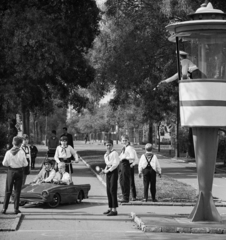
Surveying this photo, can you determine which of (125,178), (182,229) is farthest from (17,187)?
(182,229)

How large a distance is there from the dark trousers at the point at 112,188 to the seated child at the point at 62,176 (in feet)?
8.70

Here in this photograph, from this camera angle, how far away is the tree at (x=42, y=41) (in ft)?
91.2

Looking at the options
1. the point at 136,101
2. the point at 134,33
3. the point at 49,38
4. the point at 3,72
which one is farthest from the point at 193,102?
the point at 136,101

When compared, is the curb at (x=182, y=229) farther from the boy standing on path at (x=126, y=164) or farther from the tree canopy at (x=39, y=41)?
the tree canopy at (x=39, y=41)

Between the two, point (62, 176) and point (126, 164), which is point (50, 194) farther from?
point (126, 164)

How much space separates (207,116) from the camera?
1411cm

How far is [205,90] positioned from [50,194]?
5.34m

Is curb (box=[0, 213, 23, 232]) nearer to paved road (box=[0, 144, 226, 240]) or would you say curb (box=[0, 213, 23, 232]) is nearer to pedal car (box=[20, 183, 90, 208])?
paved road (box=[0, 144, 226, 240])

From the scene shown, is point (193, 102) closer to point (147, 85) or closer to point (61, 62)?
point (61, 62)

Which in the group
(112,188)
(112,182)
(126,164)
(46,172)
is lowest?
(112,188)

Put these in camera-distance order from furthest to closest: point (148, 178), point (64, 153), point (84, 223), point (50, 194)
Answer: point (64, 153)
point (148, 178)
point (50, 194)
point (84, 223)

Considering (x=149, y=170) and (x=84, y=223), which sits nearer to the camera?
(x=84, y=223)

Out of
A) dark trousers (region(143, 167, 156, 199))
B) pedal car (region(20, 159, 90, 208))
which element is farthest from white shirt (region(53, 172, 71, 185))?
dark trousers (region(143, 167, 156, 199))

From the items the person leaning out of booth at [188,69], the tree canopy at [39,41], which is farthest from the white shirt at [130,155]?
the tree canopy at [39,41]
